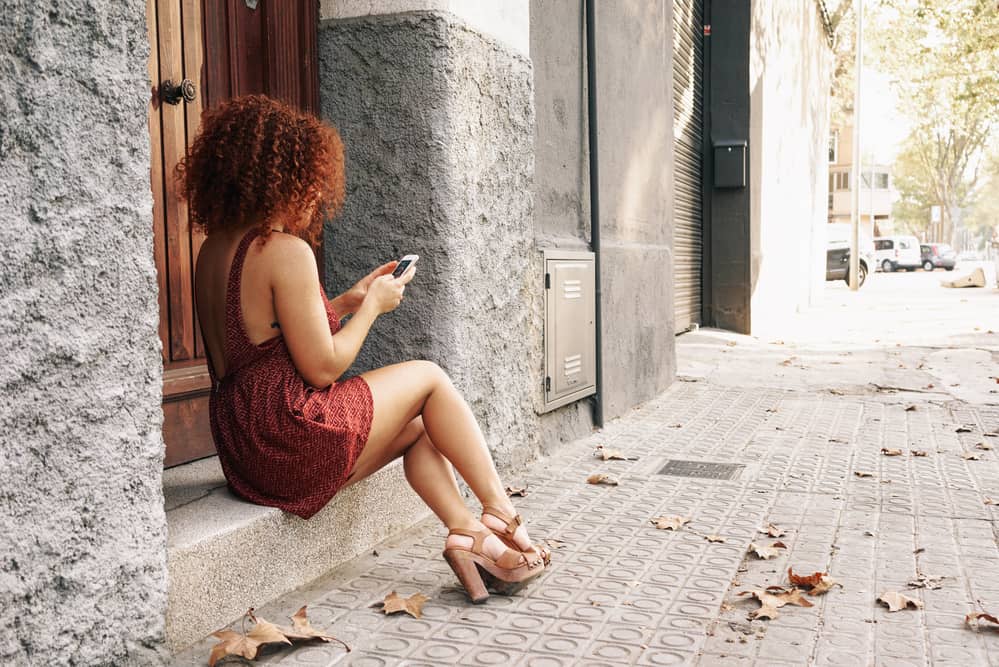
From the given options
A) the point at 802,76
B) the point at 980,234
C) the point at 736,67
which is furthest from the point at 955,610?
the point at 980,234

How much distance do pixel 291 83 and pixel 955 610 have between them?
10.7 feet

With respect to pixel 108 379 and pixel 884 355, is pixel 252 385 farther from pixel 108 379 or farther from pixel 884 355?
pixel 884 355

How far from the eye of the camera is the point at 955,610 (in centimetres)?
320

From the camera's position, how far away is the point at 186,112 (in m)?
3.76

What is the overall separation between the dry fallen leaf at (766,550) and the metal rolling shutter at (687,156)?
7.32 meters

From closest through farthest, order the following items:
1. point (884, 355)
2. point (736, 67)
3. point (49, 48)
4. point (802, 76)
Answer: point (49, 48), point (884, 355), point (736, 67), point (802, 76)

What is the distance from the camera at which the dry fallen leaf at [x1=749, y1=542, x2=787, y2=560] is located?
3777 mm

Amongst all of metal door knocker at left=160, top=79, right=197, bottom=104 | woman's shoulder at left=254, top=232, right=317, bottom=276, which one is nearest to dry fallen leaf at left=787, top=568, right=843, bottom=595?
woman's shoulder at left=254, top=232, right=317, bottom=276

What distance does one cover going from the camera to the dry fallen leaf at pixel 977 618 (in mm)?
3033

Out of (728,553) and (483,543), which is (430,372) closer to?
(483,543)

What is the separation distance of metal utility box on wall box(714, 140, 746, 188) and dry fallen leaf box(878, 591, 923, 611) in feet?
31.3

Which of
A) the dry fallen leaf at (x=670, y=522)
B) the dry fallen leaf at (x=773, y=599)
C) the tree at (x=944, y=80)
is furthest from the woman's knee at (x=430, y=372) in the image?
the tree at (x=944, y=80)

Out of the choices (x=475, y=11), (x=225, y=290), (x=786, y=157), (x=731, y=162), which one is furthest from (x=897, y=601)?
(x=786, y=157)

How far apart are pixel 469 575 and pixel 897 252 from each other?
52.5m
